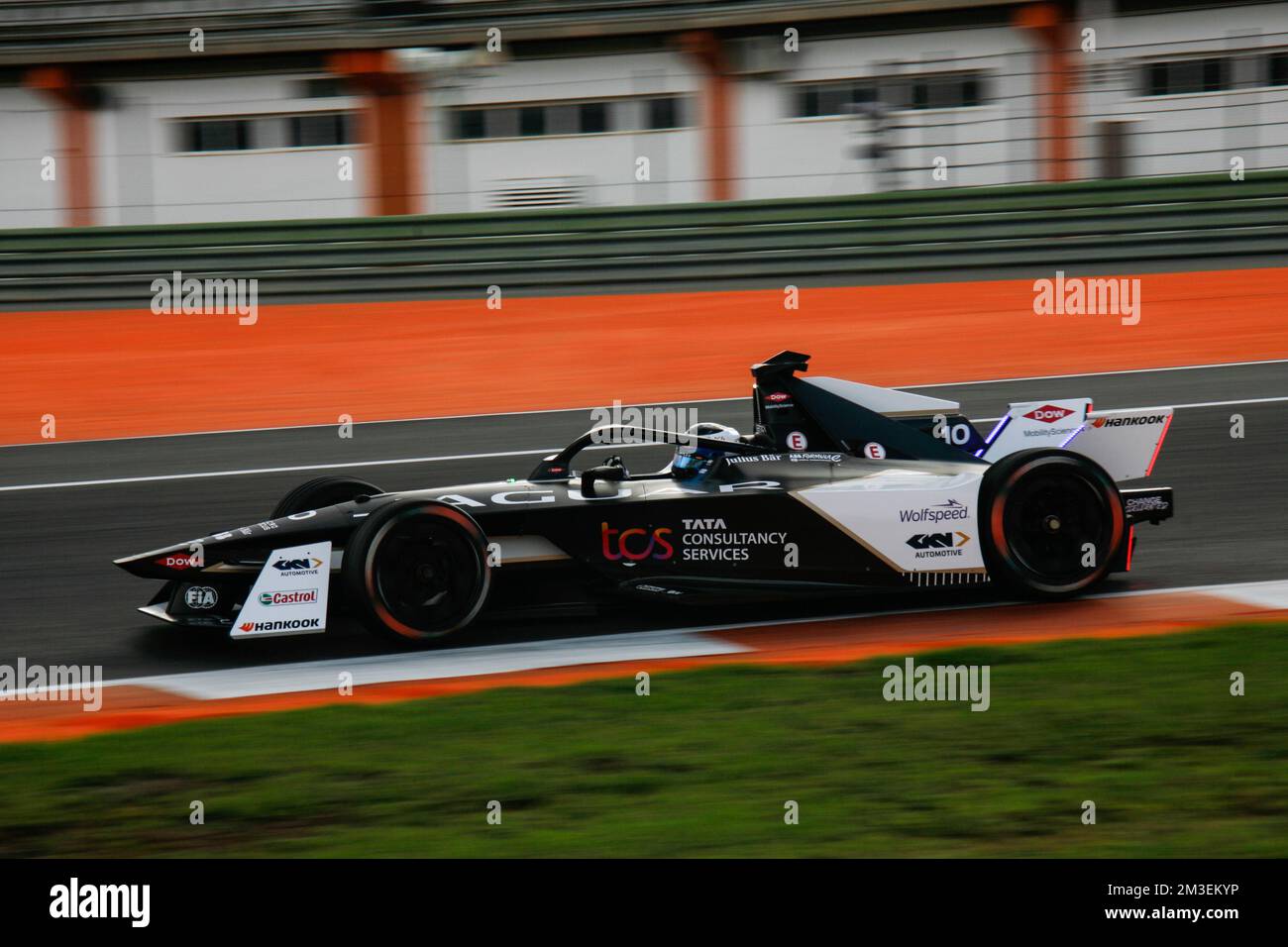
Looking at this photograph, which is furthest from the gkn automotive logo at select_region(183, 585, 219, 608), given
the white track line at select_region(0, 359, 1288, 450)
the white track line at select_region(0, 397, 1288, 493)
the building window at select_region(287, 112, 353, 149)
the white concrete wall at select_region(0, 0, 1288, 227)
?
the building window at select_region(287, 112, 353, 149)

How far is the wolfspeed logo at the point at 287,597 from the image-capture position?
6582 millimetres

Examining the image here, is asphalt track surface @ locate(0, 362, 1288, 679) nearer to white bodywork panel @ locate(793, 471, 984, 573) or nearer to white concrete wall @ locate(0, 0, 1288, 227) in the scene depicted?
white bodywork panel @ locate(793, 471, 984, 573)

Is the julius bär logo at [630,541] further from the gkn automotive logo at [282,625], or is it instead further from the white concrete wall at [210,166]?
the white concrete wall at [210,166]

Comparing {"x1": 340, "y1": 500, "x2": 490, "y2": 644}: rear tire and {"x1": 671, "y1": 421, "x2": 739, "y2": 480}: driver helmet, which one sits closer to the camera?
{"x1": 340, "y1": 500, "x2": 490, "y2": 644}: rear tire

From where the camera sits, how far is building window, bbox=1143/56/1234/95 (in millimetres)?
25000

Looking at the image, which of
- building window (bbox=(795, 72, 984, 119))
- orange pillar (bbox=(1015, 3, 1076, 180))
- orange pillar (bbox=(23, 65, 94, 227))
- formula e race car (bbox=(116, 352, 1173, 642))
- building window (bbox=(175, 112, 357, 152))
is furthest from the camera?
building window (bbox=(175, 112, 357, 152))

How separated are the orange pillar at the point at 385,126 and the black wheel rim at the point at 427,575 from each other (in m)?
20.4

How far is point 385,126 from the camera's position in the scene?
90.2 ft

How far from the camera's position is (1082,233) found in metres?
16.5

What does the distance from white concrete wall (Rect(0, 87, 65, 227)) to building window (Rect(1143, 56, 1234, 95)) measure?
20.0 meters

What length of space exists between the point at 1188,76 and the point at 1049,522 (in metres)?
20.7

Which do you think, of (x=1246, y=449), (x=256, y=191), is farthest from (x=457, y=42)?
(x=1246, y=449)

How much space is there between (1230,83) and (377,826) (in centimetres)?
2410

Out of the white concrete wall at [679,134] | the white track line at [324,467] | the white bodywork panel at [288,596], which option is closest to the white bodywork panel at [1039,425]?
the white bodywork panel at [288,596]
